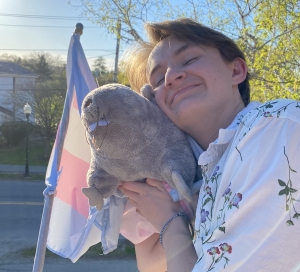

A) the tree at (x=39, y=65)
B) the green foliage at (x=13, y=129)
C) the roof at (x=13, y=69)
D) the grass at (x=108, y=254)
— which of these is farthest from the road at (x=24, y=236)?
the tree at (x=39, y=65)

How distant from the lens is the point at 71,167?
89.4 inches

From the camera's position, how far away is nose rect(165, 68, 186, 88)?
1.39 metres

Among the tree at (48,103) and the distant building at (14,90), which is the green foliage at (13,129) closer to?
the distant building at (14,90)

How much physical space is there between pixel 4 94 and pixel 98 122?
25.8 meters

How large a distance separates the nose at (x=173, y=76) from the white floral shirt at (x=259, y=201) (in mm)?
388

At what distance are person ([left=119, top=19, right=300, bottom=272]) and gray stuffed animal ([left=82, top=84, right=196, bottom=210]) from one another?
0.20 feet

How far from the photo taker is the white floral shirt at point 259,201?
84 cm

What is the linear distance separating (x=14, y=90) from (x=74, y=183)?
22.9 meters

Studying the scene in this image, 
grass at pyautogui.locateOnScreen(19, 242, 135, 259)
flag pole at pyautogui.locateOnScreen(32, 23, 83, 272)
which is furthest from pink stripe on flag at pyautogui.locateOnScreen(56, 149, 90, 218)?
grass at pyautogui.locateOnScreen(19, 242, 135, 259)

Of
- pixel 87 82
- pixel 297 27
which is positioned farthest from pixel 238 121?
pixel 297 27

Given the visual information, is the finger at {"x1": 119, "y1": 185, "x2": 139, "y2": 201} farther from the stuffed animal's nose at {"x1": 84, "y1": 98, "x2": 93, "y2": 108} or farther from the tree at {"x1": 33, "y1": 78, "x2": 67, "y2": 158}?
the tree at {"x1": 33, "y1": 78, "x2": 67, "y2": 158}

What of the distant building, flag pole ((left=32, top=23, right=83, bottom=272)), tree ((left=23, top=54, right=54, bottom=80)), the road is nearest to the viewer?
flag pole ((left=32, top=23, right=83, bottom=272))

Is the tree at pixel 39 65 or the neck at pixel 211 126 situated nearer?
the neck at pixel 211 126

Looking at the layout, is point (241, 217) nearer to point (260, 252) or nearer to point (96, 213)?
point (260, 252)
